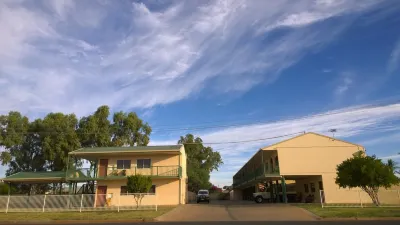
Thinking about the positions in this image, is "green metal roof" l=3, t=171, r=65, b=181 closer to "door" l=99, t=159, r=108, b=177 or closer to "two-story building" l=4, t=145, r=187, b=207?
"two-story building" l=4, t=145, r=187, b=207

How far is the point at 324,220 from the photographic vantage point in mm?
16594

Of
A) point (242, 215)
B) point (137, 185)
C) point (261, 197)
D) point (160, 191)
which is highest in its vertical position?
point (137, 185)

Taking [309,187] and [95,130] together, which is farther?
[95,130]

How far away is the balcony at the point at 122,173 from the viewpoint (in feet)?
105

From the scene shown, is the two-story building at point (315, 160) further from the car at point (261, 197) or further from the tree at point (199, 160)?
the tree at point (199, 160)

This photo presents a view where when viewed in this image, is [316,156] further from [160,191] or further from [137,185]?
[137,185]

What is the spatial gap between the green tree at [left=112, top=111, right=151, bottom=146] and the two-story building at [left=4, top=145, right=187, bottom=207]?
14201 millimetres

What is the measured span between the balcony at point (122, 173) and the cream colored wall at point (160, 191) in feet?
2.81

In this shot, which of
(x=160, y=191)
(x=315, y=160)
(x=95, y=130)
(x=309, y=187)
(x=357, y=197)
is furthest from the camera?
(x=95, y=130)

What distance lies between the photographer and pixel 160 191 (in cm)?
3228

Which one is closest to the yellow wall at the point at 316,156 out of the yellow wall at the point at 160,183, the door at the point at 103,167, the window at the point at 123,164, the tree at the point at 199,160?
the yellow wall at the point at 160,183

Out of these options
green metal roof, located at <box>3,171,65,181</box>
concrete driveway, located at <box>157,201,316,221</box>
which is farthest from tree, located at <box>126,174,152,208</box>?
green metal roof, located at <box>3,171,65,181</box>

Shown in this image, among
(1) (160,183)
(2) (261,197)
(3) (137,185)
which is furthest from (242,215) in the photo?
(2) (261,197)

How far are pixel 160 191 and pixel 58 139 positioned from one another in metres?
19.5
